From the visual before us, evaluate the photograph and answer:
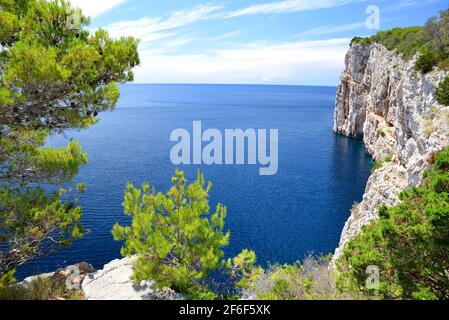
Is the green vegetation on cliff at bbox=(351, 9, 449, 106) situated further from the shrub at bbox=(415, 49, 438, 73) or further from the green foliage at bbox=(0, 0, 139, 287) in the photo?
the green foliage at bbox=(0, 0, 139, 287)

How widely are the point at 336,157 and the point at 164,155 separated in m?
31.6

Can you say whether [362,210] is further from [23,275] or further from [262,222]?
[23,275]

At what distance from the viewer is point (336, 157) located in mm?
64062

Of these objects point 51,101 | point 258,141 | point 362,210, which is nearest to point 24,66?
point 51,101

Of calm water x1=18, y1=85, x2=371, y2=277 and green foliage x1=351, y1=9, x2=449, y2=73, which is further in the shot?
calm water x1=18, y1=85, x2=371, y2=277

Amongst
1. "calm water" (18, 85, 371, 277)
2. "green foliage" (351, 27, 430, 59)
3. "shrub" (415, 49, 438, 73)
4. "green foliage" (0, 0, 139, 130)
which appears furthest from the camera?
"green foliage" (351, 27, 430, 59)

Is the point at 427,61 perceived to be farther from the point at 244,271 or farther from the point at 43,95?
the point at 43,95

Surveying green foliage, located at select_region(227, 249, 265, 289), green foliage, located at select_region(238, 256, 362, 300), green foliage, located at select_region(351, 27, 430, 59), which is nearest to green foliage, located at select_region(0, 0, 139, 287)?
green foliage, located at select_region(227, 249, 265, 289)

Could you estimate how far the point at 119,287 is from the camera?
11.7m

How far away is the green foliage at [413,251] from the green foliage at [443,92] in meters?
15.6

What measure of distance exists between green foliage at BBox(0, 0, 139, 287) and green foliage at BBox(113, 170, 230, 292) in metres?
2.37

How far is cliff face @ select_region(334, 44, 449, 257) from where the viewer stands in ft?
71.9

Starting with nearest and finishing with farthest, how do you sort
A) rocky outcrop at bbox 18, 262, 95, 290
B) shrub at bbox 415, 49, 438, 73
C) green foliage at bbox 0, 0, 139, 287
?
green foliage at bbox 0, 0, 139, 287, rocky outcrop at bbox 18, 262, 95, 290, shrub at bbox 415, 49, 438, 73

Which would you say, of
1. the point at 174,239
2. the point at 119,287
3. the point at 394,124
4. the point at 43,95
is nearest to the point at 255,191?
the point at 394,124
